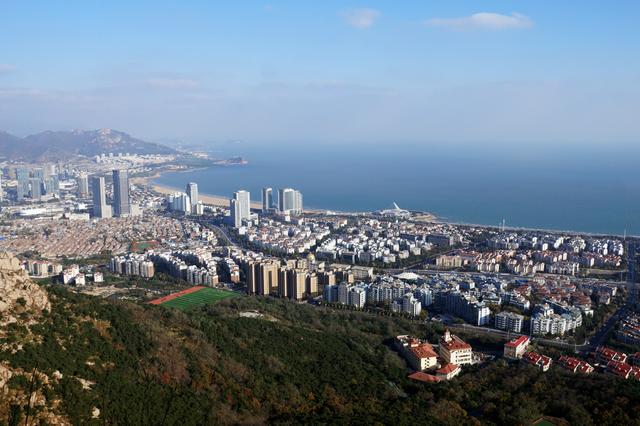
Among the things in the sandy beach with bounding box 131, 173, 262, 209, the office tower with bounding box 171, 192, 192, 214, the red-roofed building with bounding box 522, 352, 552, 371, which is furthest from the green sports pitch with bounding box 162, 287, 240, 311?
the sandy beach with bounding box 131, 173, 262, 209

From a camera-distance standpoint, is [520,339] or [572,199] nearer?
[520,339]

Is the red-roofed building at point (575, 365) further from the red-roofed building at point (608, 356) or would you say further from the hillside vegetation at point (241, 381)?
the hillside vegetation at point (241, 381)

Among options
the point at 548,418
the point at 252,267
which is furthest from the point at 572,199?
the point at 548,418

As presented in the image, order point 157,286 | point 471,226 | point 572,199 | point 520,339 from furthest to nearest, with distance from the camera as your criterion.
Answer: point 572,199 < point 471,226 < point 157,286 < point 520,339

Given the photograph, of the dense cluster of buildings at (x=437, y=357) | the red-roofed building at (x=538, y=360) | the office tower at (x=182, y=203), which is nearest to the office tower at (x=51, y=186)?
the office tower at (x=182, y=203)

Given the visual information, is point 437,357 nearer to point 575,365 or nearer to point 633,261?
point 575,365

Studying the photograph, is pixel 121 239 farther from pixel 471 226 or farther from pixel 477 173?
pixel 477 173

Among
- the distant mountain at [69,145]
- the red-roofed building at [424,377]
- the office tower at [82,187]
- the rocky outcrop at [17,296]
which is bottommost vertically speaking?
the red-roofed building at [424,377]
